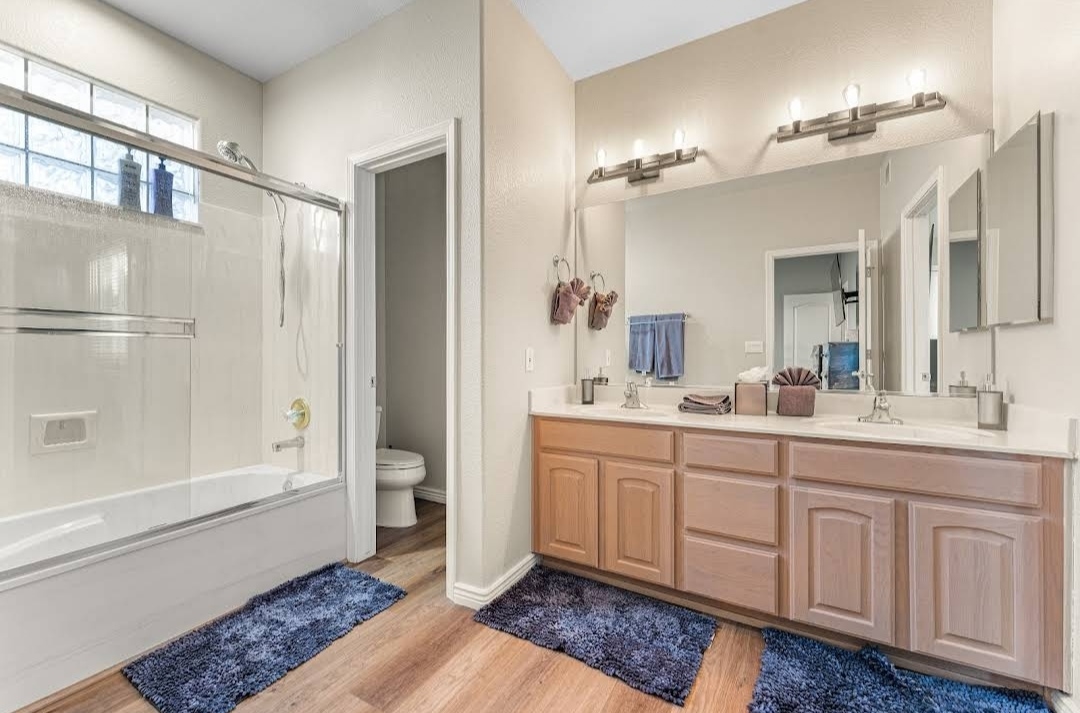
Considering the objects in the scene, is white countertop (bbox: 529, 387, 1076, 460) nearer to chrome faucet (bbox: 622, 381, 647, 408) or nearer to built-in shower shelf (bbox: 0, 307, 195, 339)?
chrome faucet (bbox: 622, 381, 647, 408)

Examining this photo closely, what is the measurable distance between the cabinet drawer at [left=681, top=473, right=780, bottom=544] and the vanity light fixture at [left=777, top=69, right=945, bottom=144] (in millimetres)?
1616

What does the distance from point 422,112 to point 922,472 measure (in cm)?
249

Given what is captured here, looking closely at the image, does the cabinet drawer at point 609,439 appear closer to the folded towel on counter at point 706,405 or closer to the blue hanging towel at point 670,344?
the folded towel on counter at point 706,405

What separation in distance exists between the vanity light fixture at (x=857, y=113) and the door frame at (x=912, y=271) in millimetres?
280

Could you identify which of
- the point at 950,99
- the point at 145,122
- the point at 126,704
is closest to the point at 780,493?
the point at 950,99

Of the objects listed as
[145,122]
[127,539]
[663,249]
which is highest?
[145,122]

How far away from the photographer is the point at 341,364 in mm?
2467

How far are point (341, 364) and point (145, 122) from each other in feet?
5.48

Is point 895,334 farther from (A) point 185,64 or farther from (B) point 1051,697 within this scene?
(A) point 185,64

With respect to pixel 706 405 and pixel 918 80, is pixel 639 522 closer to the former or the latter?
pixel 706 405

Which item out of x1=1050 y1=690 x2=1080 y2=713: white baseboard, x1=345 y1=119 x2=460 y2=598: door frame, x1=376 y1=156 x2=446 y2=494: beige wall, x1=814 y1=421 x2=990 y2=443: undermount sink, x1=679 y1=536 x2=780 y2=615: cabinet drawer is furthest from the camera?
x1=376 y1=156 x2=446 y2=494: beige wall

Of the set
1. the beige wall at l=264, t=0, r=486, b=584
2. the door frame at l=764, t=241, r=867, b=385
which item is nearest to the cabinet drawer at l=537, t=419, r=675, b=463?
the beige wall at l=264, t=0, r=486, b=584

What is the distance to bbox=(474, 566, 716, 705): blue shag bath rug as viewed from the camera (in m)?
1.59

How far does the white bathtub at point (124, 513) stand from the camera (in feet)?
5.50
